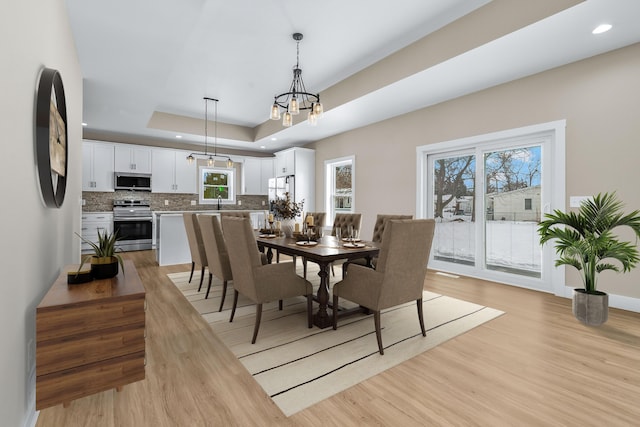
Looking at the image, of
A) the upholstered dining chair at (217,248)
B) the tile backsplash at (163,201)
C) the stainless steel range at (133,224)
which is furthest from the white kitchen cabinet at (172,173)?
the upholstered dining chair at (217,248)

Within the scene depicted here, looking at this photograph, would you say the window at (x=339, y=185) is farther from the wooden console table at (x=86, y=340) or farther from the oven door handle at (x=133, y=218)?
the wooden console table at (x=86, y=340)

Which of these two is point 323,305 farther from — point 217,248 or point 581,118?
point 581,118

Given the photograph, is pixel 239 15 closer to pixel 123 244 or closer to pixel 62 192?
pixel 62 192

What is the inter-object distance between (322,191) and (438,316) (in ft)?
15.1

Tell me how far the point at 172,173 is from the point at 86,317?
6313 mm

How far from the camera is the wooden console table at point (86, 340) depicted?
138 centimetres

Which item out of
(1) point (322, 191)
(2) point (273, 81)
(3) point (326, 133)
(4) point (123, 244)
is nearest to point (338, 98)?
(2) point (273, 81)

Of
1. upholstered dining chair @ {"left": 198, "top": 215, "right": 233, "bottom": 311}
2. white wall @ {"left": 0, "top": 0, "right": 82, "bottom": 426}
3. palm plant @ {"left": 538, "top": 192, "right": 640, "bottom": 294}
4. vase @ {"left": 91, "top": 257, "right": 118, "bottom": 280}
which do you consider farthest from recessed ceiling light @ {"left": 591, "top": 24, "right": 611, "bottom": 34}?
vase @ {"left": 91, "top": 257, "right": 118, "bottom": 280}

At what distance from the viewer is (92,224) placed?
20.4 feet

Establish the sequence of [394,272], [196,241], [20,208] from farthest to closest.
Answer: [196,241], [394,272], [20,208]

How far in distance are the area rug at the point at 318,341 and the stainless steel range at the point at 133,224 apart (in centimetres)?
399

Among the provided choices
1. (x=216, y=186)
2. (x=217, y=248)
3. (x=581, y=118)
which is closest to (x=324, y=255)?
(x=217, y=248)

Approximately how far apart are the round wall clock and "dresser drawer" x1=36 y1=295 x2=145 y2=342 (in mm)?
748

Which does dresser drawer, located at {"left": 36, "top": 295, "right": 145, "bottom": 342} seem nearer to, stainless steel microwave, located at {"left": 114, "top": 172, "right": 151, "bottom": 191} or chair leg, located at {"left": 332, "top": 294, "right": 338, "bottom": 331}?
chair leg, located at {"left": 332, "top": 294, "right": 338, "bottom": 331}
